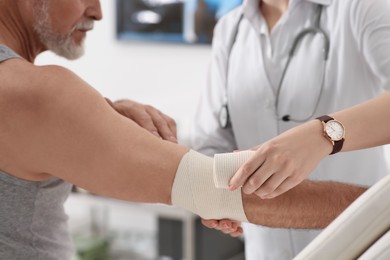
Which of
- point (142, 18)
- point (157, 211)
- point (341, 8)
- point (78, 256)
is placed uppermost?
point (341, 8)

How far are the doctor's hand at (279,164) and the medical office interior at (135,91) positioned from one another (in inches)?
86.0

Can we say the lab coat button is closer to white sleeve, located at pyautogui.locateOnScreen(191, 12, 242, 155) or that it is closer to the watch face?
white sleeve, located at pyautogui.locateOnScreen(191, 12, 242, 155)

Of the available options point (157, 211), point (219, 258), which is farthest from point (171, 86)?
point (219, 258)

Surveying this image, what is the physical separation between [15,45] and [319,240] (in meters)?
0.87

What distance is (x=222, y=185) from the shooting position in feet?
3.91

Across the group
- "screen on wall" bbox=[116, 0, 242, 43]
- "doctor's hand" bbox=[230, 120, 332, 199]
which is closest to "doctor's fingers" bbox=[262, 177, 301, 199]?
"doctor's hand" bbox=[230, 120, 332, 199]

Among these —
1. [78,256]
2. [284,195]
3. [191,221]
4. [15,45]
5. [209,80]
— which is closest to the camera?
[284,195]

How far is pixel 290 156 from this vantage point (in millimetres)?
1128

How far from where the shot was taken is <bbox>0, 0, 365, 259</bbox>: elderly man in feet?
3.92

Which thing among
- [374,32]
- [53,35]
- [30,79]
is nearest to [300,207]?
[374,32]

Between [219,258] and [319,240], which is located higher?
[319,240]

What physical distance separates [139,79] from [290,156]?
280 cm

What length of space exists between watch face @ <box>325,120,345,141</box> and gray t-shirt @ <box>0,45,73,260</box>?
60 centimetres

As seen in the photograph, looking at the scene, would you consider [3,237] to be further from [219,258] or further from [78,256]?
[78,256]
